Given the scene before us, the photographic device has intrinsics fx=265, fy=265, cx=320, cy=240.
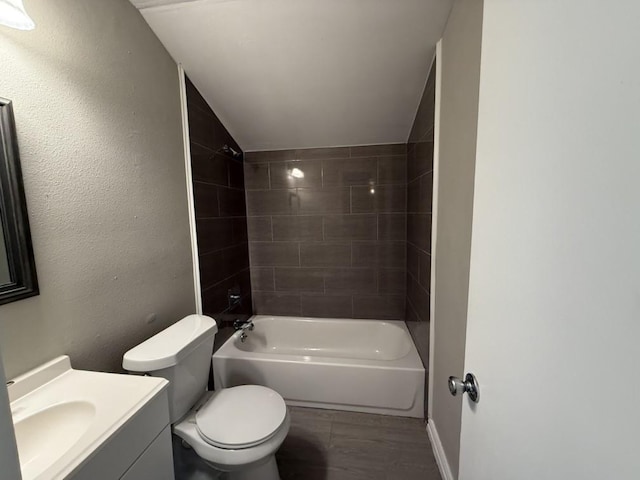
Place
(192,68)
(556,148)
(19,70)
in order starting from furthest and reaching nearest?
1. (192,68)
2. (19,70)
3. (556,148)

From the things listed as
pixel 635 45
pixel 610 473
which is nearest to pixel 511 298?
pixel 610 473

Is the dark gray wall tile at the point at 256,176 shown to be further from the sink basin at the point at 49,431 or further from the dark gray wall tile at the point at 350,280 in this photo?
the sink basin at the point at 49,431

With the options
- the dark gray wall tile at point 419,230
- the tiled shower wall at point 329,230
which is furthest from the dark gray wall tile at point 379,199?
the dark gray wall tile at point 419,230

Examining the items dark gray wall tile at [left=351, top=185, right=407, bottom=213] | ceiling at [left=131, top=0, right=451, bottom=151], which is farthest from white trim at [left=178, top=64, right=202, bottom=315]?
dark gray wall tile at [left=351, top=185, right=407, bottom=213]

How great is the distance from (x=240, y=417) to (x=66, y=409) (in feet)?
2.18

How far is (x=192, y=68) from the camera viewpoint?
5.52ft

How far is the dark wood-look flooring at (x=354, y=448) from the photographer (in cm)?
145

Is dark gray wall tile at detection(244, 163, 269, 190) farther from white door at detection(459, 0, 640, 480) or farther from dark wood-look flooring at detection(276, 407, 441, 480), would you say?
white door at detection(459, 0, 640, 480)

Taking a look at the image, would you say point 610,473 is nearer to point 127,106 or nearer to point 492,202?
point 492,202

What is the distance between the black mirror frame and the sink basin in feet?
1.25

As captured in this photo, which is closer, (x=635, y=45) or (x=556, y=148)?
(x=635, y=45)

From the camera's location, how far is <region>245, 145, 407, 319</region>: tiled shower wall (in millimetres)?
2426

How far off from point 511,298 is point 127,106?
170 cm

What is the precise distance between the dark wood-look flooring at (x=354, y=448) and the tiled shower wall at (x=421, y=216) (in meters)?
0.48
